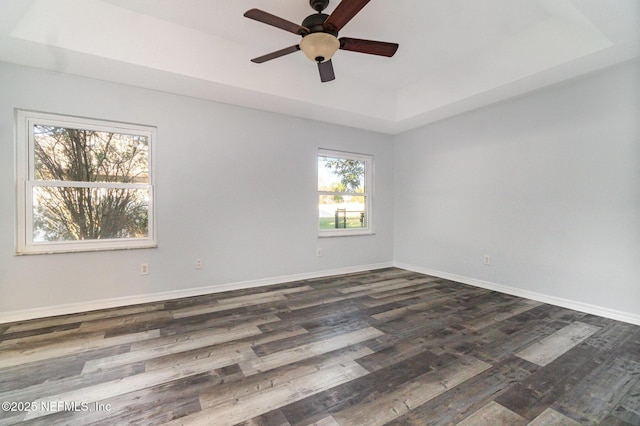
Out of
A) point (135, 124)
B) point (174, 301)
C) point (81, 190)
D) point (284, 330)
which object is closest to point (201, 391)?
point (284, 330)

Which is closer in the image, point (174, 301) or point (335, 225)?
point (174, 301)

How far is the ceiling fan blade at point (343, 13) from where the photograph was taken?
5.87 feet

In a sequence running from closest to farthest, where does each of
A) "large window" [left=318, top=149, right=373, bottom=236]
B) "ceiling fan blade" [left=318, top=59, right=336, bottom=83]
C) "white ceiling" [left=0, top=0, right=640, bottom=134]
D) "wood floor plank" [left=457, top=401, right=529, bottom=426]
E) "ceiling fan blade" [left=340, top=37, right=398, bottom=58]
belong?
"wood floor plank" [left=457, top=401, right=529, bottom=426]
"ceiling fan blade" [left=340, top=37, right=398, bottom=58]
"white ceiling" [left=0, top=0, right=640, bottom=134]
"ceiling fan blade" [left=318, top=59, right=336, bottom=83]
"large window" [left=318, top=149, right=373, bottom=236]

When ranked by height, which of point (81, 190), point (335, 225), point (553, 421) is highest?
point (81, 190)

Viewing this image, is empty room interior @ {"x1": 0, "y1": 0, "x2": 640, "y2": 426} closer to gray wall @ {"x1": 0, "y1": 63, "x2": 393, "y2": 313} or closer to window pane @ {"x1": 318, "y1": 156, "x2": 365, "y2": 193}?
gray wall @ {"x1": 0, "y1": 63, "x2": 393, "y2": 313}

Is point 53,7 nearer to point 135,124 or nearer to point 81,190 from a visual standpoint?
point 135,124

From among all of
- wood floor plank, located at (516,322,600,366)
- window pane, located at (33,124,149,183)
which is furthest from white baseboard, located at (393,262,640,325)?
window pane, located at (33,124,149,183)

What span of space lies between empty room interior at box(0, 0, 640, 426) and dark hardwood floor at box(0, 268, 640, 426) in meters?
0.02

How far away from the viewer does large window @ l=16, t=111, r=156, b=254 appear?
9.09ft

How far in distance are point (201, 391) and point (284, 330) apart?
0.91 meters

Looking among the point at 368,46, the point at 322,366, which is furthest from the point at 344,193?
the point at 322,366

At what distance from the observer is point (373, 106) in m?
4.11

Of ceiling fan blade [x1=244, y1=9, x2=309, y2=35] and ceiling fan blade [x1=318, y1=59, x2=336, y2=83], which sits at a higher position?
ceiling fan blade [x1=244, y1=9, x2=309, y2=35]

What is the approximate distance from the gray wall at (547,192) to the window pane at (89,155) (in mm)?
4186
